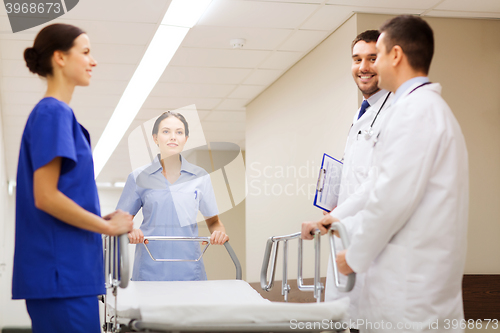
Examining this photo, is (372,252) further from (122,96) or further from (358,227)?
(122,96)

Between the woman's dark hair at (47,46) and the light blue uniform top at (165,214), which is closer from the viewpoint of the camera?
the woman's dark hair at (47,46)

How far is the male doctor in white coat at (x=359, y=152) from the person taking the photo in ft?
6.74

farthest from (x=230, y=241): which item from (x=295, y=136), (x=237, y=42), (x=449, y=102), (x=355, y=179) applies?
(x=355, y=179)

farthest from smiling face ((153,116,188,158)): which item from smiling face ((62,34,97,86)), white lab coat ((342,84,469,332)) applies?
white lab coat ((342,84,469,332))

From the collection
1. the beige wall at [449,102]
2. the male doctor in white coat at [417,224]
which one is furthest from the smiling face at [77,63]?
the beige wall at [449,102]

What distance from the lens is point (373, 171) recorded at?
1935mm

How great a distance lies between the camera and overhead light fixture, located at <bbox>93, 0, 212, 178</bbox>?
413 centimetres

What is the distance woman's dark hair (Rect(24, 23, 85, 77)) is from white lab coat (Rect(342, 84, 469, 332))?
3.66ft

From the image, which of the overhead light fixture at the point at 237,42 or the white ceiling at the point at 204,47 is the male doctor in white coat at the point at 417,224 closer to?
the white ceiling at the point at 204,47

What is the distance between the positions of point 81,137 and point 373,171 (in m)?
1.04

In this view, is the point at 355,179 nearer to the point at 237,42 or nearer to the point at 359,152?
the point at 359,152

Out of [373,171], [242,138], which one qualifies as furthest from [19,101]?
[373,171]

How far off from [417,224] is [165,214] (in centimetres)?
175

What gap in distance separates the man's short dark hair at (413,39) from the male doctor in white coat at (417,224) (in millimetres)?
151
